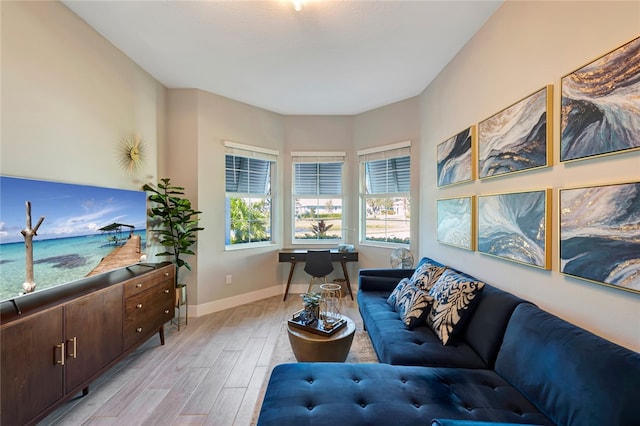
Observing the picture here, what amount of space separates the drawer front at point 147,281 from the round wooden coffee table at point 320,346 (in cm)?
141

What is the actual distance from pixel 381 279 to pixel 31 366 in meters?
2.70

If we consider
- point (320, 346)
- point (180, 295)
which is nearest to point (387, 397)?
point (320, 346)

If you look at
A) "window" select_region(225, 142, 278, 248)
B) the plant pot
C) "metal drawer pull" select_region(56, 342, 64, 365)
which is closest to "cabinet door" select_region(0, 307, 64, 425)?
"metal drawer pull" select_region(56, 342, 64, 365)

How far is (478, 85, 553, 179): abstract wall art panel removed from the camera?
1563mm

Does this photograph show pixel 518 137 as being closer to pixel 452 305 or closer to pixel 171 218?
pixel 452 305

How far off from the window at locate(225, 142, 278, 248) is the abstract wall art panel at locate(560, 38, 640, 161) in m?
3.46

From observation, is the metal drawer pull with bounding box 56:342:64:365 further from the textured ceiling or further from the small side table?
the textured ceiling

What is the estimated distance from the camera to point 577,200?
4.45 feet

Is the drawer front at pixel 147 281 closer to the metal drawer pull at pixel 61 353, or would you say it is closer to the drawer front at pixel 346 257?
the metal drawer pull at pixel 61 353

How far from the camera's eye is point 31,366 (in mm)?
1401

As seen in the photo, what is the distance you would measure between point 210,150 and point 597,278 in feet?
12.5

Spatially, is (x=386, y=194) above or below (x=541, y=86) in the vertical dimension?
below

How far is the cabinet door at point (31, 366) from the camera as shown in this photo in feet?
4.21

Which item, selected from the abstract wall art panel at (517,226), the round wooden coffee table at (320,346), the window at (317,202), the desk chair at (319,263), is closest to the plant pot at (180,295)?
the desk chair at (319,263)
